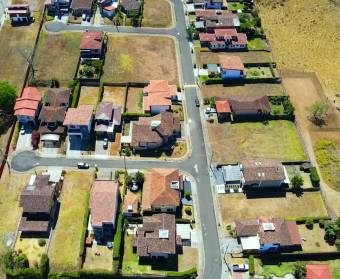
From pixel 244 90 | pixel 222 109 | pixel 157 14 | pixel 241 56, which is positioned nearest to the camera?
pixel 222 109

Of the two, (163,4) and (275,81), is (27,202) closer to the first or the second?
(275,81)

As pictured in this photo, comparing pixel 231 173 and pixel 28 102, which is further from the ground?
pixel 28 102

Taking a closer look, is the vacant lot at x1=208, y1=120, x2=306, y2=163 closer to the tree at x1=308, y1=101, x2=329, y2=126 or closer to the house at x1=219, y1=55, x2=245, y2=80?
the tree at x1=308, y1=101, x2=329, y2=126

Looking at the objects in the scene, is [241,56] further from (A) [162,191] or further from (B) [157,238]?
(B) [157,238]

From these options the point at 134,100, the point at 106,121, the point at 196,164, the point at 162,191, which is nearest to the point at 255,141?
the point at 196,164

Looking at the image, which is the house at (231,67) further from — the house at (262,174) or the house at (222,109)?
the house at (262,174)

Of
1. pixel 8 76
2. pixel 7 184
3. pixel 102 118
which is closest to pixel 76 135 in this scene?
pixel 102 118
